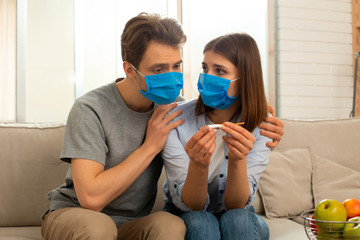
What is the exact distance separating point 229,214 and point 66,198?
633 mm

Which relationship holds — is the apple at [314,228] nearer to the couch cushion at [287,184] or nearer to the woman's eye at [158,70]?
the woman's eye at [158,70]

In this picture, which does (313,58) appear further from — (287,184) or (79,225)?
(79,225)

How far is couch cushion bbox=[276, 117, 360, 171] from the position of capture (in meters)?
2.33

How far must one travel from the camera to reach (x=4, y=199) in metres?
1.89

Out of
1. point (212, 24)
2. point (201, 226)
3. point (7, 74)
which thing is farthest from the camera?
point (212, 24)

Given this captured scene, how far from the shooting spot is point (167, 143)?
1577mm

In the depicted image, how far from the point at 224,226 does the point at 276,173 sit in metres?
0.81

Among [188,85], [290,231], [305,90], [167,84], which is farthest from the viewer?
[305,90]

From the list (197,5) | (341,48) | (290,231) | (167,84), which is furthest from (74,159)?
(341,48)

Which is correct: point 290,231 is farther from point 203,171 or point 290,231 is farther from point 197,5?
point 197,5

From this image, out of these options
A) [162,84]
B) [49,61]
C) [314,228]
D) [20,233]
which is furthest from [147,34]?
[49,61]

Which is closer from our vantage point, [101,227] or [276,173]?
[101,227]

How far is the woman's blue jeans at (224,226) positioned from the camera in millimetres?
1348

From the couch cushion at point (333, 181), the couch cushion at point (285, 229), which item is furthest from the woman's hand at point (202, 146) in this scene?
the couch cushion at point (333, 181)
